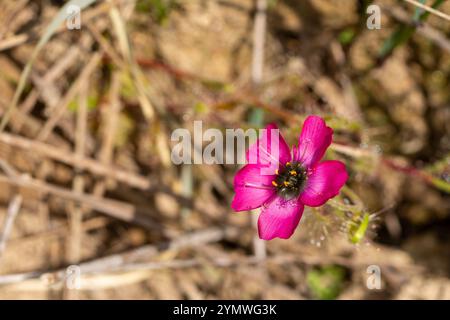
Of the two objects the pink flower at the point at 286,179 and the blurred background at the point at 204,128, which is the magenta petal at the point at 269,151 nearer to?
the pink flower at the point at 286,179

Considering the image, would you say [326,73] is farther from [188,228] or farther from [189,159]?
[188,228]

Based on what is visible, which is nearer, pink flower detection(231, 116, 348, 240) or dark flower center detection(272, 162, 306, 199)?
pink flower detection(231, 116, 348, 240)

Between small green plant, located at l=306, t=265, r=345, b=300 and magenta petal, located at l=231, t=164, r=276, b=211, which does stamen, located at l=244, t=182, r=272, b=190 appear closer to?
magenta petal, located at l=231, t=164, r=276, b=211

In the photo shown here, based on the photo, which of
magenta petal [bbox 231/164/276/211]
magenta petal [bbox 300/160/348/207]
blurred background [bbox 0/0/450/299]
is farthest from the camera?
blurred background [bbox 0/0/450/299]

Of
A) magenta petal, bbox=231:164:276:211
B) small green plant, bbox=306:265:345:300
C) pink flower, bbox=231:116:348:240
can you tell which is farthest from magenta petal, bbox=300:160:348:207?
small green plant, bbox=306:265:345:300

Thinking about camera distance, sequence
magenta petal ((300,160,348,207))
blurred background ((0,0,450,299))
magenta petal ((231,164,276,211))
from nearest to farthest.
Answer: magenta petal ((300,160,348,207)), magenta petal ((231,164,276,211)), blurred background ((0,0,450,299))

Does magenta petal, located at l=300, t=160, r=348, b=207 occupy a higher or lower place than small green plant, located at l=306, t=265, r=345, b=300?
higher

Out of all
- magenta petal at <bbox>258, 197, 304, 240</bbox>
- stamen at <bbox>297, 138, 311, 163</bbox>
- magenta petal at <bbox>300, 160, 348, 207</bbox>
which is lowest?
magenta petal at <bbox>258, 197, 304, 240</bbox>

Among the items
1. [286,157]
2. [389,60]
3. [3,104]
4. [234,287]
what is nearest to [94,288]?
[234,287]
